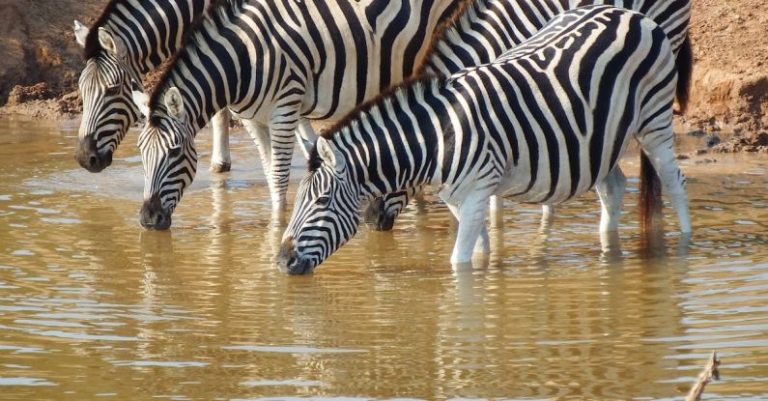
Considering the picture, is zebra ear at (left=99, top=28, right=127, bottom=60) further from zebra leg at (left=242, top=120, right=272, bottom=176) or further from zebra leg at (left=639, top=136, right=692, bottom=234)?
zebra leg at (left=639, top=136, right=692, bottom=234)

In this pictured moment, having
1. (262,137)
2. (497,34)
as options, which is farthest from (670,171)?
(262,137)

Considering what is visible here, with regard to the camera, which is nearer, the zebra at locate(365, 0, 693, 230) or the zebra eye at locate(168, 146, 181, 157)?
the zebra at locate(365, 0, 693, 230)

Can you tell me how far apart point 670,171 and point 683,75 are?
68.4 inches

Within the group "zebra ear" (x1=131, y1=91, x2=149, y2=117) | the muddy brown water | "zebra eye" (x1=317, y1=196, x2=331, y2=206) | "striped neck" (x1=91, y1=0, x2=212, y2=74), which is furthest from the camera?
"striped neck" (x1=91, y1=0, x2=212, y2=74)

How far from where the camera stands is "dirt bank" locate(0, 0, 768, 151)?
14836mm

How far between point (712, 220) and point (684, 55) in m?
1.63

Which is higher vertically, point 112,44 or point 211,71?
point 112,44

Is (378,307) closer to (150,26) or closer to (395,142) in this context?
Result: (395,142)

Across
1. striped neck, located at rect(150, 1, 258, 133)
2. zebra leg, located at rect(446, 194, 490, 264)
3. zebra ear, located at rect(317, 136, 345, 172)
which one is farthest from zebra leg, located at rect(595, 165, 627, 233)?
striped neck, located at rect(150, 1, 258, 133)

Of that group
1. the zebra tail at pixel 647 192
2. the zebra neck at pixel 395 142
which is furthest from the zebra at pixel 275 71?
the zebra tail at pixel 647 192

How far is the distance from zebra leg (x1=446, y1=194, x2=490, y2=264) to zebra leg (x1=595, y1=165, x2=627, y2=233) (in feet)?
4.33

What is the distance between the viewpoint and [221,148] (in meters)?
14.5

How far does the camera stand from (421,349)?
26.6 feet

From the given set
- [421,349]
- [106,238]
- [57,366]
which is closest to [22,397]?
[57,366]
